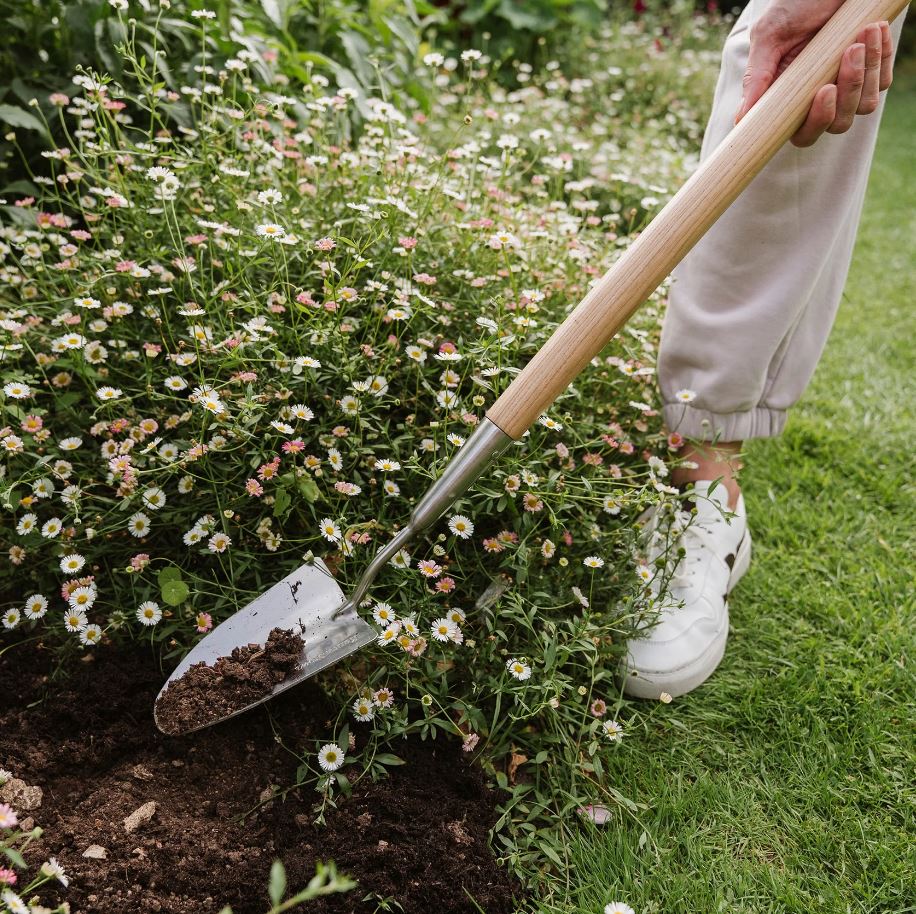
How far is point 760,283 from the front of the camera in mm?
1896

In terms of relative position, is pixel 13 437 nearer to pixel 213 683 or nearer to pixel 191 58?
pixel 213 683

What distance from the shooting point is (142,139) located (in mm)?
2498

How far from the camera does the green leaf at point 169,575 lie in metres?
1.58

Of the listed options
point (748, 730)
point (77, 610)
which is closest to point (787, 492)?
point (748, 730)

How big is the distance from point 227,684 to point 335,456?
446mm

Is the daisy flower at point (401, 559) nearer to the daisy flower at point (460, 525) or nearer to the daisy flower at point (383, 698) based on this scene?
the daisy flower at point (460, 525)

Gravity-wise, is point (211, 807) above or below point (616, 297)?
below

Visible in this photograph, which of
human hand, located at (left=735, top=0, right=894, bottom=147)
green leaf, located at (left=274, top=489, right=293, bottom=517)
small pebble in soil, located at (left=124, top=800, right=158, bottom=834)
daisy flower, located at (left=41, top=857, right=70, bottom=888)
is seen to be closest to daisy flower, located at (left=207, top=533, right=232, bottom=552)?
green leaf, located at (left=274, top=489, right=293, bottom=517)

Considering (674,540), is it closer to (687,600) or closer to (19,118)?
(687,600)

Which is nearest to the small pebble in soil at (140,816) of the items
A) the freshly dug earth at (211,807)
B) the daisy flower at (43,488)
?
the freshly dug earth at (211,807)

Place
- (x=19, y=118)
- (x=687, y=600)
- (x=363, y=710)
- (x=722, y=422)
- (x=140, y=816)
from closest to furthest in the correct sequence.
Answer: (x=140, y=816) < (x=363, y=710) < (x=687, y=600) < (x=722, y=422) < (x=19, y=118)

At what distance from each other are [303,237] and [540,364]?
746 mm

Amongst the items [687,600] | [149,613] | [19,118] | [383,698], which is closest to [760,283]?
[687,600]

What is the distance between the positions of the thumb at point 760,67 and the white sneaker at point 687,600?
75cm
